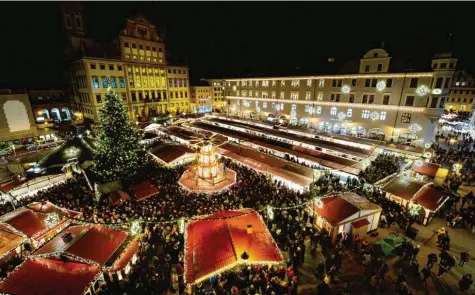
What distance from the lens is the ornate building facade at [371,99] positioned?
2494 centimetres

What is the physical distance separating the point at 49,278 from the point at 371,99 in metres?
36.0

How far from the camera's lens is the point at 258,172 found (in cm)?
1938

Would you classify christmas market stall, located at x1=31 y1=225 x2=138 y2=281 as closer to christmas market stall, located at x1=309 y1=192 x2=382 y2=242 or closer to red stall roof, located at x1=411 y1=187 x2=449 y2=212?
christmas market stall, located at x1=309 y1=192 x2=382 y2=242

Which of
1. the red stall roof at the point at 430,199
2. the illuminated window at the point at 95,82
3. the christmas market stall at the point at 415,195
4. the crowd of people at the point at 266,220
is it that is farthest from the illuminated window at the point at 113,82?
the red stall roof at the point at 430,199

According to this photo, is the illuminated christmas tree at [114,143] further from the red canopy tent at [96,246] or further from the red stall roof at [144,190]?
the red canopy tent at [96,246]

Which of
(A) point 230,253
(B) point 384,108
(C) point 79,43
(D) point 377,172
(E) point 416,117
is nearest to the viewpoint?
(A) point 230,253

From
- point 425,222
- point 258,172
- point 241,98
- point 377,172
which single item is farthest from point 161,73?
point 425,222

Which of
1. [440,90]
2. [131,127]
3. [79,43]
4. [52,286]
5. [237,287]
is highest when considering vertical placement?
[79,43]

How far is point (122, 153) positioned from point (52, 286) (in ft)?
39.6

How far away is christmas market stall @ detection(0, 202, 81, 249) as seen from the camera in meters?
11.4

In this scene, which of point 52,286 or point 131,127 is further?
point 131,127

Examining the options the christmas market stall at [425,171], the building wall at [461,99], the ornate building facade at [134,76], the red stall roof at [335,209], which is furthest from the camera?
the building wall at [461,99]

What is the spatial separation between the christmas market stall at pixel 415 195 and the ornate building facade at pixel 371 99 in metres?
15.7

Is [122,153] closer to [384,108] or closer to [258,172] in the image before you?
[258,172]
